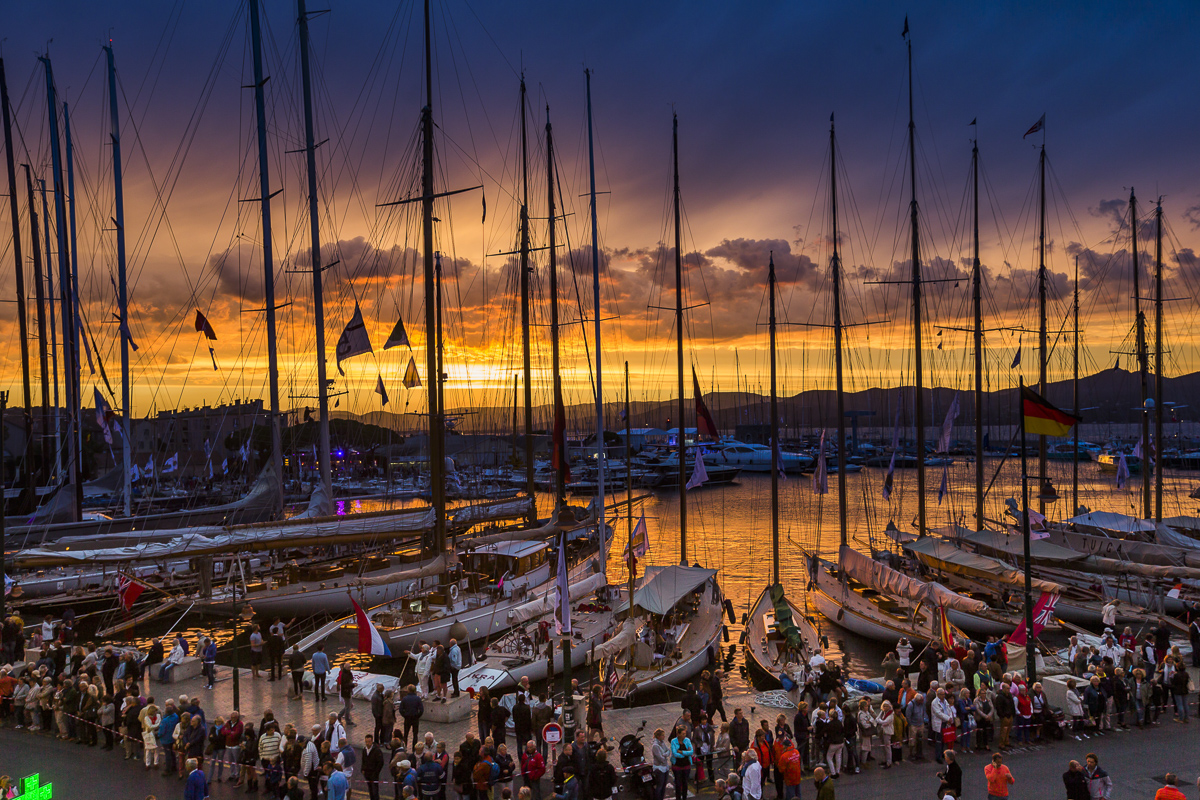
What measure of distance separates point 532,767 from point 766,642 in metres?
13.1

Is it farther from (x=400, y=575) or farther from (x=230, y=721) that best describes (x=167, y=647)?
(x=230, y=721)

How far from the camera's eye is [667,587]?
24891mm

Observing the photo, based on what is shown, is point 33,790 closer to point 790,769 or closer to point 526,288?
point 790,769

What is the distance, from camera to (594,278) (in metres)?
32.6

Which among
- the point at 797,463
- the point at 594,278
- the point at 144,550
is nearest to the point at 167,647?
the point at 144,550

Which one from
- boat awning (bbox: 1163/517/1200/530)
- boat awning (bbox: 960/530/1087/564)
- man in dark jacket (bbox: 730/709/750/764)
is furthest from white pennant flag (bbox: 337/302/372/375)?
boat awning (bbox: 1163/517/1200/530)

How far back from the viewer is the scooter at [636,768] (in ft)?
45.5

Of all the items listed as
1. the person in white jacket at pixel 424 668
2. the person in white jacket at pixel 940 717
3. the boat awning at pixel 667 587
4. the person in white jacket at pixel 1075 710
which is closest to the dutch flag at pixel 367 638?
the person in white jacket at pixel 424 668

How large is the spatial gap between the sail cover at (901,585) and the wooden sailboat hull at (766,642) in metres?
4.48

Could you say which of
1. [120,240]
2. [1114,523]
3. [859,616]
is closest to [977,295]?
[1114,523]

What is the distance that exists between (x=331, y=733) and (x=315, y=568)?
1956 centimetres

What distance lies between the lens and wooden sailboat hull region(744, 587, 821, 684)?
23.2 m

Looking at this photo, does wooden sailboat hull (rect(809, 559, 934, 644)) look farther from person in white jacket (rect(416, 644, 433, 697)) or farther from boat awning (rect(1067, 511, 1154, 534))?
person in white jacket (rect(416, 644, 433, 697))

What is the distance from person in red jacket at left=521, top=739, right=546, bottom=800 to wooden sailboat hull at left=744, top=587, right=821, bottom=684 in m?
10.6
